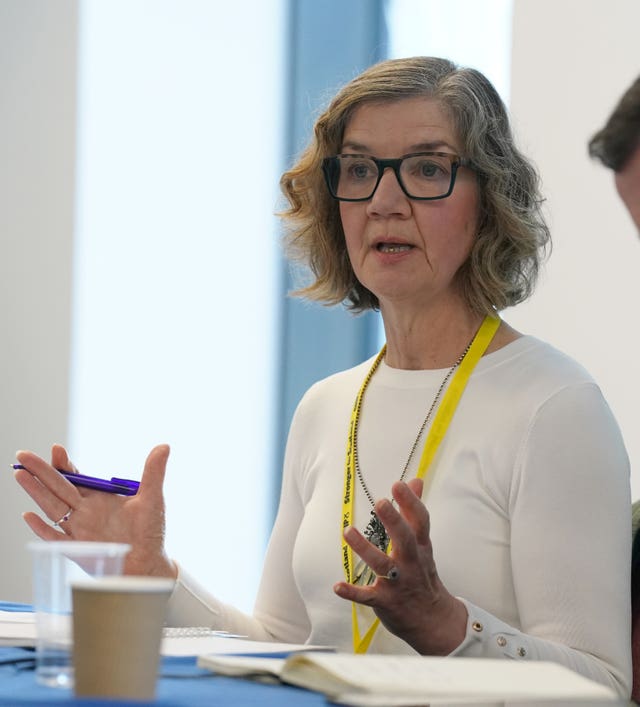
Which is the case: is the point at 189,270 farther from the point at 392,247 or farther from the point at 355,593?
the point at 355,593

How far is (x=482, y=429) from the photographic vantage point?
6.25ft

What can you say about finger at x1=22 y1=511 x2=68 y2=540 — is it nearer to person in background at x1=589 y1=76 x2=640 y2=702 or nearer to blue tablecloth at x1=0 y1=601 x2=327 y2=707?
blue tablecloth at x1=0 y1=601 x2=327 y2=707

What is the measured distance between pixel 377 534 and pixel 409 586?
1.45 ft

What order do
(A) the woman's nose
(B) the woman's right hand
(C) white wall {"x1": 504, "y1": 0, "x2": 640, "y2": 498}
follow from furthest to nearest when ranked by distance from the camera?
(C) white wall {"x1": 504, "y1": 0, "x2": 640, "y2": 498}
(A) the woman's nose
(B) the woman's right hand

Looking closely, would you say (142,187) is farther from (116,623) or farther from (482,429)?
(116,623)

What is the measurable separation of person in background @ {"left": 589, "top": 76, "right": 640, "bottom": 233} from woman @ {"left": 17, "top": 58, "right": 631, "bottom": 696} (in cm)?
43

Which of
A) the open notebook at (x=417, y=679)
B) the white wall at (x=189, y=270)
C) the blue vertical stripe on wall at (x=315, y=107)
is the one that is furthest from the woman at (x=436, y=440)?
the white wall at (x=189, y=270)

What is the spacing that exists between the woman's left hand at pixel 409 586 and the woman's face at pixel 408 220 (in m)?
0.58

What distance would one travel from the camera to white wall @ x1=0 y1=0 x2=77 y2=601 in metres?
4.23

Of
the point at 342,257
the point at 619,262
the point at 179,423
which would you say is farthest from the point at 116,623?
the point at 179,423

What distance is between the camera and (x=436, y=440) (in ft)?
6.40

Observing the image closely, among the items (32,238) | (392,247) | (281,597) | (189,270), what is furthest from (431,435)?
(32,238)

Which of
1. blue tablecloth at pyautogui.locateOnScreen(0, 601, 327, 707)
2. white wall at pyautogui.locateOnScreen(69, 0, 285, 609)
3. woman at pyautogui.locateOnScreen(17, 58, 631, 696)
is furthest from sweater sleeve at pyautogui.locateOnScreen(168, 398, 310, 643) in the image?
white wall at pyautogui.locateOnScreen(69, 0, 285, 609)

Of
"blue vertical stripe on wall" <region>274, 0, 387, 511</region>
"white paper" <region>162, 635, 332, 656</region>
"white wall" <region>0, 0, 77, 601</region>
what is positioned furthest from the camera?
"white wall" <region>0, 0, 77, 601</region>
